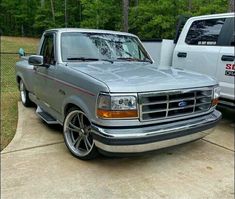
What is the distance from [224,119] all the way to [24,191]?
4293 millimetres

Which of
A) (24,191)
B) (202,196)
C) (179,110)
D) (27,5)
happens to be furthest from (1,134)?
(27,5)

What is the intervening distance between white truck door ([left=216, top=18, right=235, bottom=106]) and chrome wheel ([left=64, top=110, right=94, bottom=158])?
8.80 feet

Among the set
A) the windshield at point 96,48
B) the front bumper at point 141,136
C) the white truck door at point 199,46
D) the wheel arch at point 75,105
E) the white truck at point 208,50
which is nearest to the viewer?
the front bumper at point 141,136

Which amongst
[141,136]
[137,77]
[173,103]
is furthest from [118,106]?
[173,103]

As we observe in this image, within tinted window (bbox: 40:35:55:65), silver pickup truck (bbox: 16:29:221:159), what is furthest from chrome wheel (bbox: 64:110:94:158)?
tinted window (bbox: 40:35:55:65)

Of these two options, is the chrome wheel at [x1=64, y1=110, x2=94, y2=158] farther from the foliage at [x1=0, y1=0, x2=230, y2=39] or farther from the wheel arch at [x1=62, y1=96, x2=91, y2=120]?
the foliage at [x1=0, y1=0, x2=230, y2=39]

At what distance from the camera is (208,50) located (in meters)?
5.55

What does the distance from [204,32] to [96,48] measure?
2.37m

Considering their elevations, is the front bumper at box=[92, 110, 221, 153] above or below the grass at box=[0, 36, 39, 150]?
above

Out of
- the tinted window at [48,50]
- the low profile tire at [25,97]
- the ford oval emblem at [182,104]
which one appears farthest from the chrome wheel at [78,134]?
the low profile tire at [25,97]

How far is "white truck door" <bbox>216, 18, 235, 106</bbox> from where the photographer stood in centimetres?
516

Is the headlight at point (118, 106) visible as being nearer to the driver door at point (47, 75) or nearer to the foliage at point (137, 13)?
the driver door at point (47, 75)

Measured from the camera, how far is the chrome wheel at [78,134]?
3.89m

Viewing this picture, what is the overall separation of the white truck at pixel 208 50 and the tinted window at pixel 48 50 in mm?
2554
